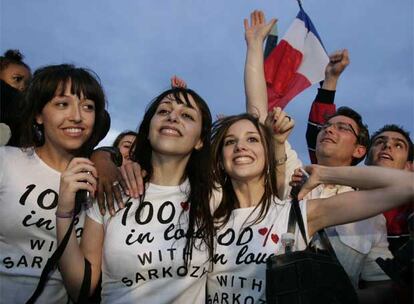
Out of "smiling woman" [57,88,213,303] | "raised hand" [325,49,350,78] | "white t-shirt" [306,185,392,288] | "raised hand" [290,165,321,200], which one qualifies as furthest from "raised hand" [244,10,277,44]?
"white t-shirt" [306,185,392,288]

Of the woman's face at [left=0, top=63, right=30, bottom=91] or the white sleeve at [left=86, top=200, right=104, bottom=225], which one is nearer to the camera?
the white sleeve at [left=86, top=200, right=104, bottom=225]

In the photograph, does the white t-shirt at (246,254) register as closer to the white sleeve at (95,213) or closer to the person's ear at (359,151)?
the white sleeve at (95,213)

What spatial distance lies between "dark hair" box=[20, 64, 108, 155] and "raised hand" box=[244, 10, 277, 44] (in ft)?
6.49

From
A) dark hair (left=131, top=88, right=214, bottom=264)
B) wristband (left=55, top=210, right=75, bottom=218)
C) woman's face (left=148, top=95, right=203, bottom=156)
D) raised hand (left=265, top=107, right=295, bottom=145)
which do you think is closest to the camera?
wristband (left=55, top=210, right=75, bottom=218)

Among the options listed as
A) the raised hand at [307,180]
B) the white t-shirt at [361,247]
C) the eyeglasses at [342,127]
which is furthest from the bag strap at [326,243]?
the eyeglasses at [342,127]

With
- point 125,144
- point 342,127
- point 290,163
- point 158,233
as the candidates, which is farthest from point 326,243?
point 125,144

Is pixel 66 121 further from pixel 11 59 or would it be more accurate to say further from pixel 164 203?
pixel 11 59

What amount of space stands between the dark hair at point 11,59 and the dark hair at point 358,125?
3442 millimetres

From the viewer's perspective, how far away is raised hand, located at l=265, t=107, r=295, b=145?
127 inches

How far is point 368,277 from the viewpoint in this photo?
11.4 ft

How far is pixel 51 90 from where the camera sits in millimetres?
2879

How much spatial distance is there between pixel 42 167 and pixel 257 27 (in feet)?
9.14

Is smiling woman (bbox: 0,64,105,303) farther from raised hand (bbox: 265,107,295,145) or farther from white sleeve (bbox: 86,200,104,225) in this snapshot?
raised hand (bbox: 265,107,295,145)

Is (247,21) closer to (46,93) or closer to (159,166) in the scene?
(159,166)
